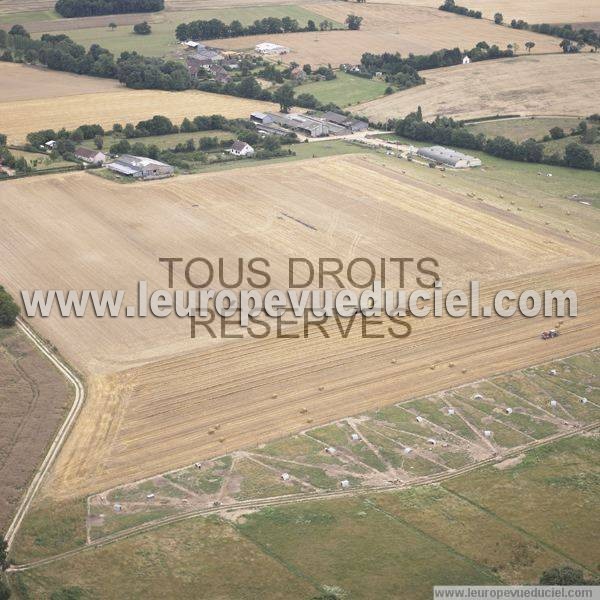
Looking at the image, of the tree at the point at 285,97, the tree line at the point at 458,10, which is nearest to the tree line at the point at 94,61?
the tree at the point at 285,97

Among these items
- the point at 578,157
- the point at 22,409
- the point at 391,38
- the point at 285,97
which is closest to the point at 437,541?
the point at 22,409

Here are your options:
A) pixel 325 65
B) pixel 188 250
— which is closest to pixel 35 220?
pixel 188 250

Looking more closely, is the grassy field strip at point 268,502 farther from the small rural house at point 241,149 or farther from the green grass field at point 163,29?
the green grass field at point 163,29

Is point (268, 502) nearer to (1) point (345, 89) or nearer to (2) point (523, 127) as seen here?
(2) point (523, 127)

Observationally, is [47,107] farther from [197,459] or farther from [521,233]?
[197,459]

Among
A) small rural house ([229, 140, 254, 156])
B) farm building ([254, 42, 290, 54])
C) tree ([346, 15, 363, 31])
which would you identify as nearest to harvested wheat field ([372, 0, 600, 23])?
tree ([346, 15, 363, 31])
